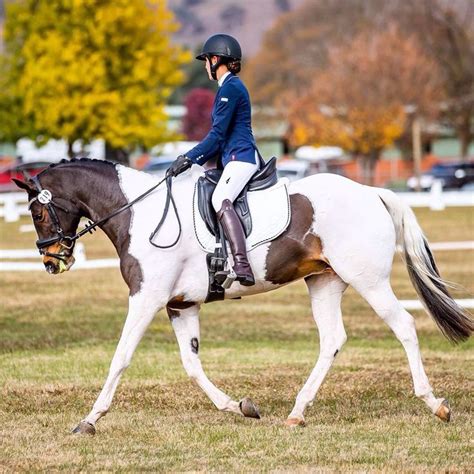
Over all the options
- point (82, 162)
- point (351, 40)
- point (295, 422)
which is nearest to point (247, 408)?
point (295, 422)

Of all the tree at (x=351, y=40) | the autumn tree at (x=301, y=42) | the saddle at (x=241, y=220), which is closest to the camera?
the saddle at (x=241, y=220)

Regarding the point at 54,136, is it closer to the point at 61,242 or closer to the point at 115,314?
the point at 115,314

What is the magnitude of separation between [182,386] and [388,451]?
140 inches

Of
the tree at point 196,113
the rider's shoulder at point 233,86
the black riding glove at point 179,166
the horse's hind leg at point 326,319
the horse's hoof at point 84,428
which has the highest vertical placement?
the rider's shoulder at point 233,86

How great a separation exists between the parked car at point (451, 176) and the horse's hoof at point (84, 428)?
51.9 meters

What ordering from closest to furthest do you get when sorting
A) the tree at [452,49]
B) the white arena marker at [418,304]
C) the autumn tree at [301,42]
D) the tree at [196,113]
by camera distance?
Answer: 1. the white arena marker at [418,304]
2. the tree at [452,49]
3. the tree at [196,113]
4. the autumn tree at [301,42]

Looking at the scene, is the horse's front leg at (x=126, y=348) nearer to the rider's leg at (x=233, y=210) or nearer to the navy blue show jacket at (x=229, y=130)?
the rider's leg at (x=233, y=210)

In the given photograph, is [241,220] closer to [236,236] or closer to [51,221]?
[236,236]

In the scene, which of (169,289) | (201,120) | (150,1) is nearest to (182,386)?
(169,289)

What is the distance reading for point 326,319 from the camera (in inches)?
382

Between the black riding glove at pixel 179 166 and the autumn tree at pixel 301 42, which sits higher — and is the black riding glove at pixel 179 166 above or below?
above

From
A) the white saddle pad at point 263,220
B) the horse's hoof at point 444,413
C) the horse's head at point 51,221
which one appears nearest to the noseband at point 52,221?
the horse's head at point 51,221

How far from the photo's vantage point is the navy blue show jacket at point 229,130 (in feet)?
→ 30.3

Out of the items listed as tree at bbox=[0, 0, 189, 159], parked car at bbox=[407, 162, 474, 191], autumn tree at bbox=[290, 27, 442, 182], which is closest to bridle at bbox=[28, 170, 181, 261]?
tree at bbox=[0, 0, 189, 159]
